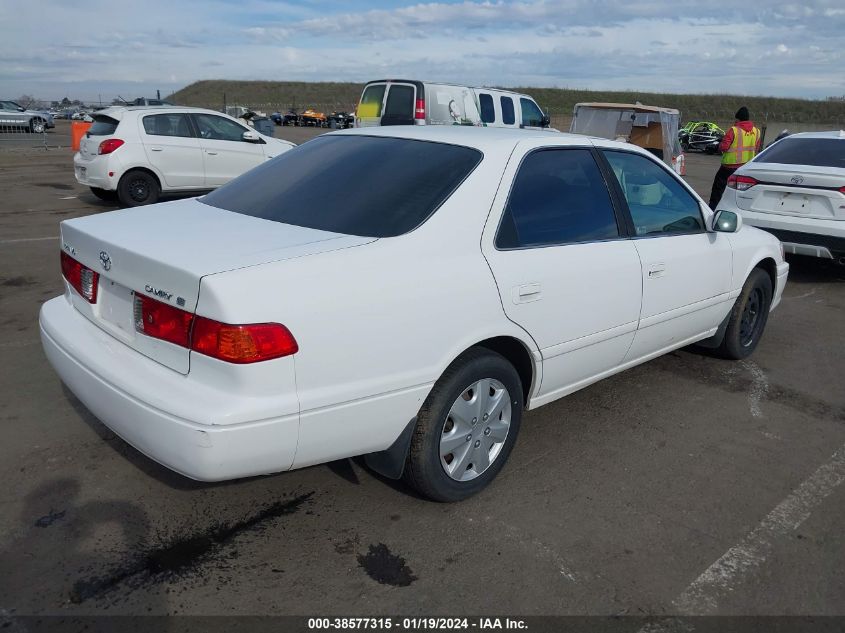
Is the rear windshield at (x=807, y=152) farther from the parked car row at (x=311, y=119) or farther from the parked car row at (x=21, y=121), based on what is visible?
the parked car row at (x=311, y=119)

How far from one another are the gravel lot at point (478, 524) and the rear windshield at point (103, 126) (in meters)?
7.25

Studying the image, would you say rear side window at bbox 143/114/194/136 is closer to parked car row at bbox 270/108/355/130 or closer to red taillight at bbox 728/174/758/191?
red taillight at bbox 728/174/758/191

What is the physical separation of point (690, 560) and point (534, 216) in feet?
5.40

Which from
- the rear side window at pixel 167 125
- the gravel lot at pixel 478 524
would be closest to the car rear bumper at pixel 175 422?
the gravel lot at pixel 478 524

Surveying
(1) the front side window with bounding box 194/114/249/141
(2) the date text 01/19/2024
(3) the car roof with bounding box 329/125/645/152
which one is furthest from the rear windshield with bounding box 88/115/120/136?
(2) the date text 01/19/2024

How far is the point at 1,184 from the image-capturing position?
14008 millimetres

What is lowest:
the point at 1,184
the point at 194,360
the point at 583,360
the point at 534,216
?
the point at 1,184

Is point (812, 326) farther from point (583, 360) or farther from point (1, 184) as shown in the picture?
point (1, 184)

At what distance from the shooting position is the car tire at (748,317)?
499 centimetres

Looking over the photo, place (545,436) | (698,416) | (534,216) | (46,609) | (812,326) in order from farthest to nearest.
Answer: (812,326)
(698,416)
(545,436)
(534,216)
(46,609)

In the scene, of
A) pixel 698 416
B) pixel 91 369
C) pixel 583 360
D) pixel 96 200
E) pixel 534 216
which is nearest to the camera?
pixel 91 369

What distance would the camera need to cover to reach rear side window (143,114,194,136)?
1087cm

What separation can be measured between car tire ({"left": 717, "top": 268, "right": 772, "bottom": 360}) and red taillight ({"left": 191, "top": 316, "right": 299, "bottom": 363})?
3.62m

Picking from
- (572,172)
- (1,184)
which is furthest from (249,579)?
(1,184)
